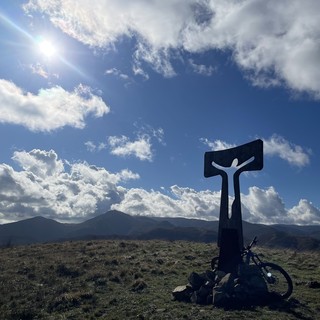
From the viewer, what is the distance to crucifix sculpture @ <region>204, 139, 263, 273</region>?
20359mm

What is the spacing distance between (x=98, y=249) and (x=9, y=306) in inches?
651

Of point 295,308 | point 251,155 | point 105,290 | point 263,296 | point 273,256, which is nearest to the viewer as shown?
point 295,308

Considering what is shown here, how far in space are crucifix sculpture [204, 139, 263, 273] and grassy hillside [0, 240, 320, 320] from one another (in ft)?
10.9

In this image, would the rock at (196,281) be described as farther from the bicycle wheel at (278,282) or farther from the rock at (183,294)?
the bicycle wheel at (278,282)

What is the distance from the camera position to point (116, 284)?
2203cm

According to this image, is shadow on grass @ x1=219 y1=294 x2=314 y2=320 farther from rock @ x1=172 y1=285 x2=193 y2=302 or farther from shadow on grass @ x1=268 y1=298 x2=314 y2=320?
rock @ x1=172 y1=285 x2=193 y2=302

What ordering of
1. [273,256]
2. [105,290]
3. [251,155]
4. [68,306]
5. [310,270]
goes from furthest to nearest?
[273,256], [310,270], [251,155], [105,290], [68,306]

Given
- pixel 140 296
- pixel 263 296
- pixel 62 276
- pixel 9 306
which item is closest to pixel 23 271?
pixel 62 276

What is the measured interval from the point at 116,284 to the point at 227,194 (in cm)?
894

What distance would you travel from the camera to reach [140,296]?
18.9 metres

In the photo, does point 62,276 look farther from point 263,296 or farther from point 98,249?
point 263,296

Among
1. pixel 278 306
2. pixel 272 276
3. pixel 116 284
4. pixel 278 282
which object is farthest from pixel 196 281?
pixel 116 284

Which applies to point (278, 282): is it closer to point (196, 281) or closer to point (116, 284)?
point (196, 281)

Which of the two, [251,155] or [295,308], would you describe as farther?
[251,155]
